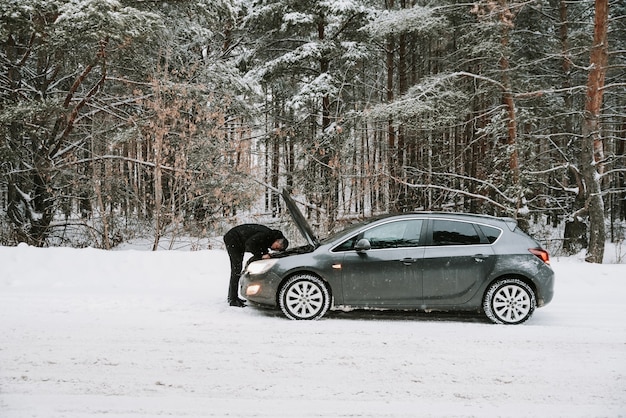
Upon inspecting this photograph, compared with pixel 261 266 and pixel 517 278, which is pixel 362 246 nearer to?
pixel 261 266

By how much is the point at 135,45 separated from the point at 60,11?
6.76 ft

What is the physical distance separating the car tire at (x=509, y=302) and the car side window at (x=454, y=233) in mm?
741

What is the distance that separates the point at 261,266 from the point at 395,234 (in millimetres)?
2127

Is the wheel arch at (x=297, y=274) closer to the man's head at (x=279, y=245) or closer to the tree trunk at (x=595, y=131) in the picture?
the man's head at (x=279, y=245)

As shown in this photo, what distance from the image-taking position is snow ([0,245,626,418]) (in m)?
3.98

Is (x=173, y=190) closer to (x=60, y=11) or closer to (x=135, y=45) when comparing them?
(x=135, y=45)

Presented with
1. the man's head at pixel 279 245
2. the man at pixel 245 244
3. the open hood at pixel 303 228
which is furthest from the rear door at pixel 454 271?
the man at pixel 245 244

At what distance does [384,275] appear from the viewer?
6.57 meters

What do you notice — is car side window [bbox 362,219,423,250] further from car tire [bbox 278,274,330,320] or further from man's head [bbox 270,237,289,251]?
man's head [bbox 270,237,289,251]

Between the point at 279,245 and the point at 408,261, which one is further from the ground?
the point at 279,245

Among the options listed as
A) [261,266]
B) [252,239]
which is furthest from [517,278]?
[252,239]

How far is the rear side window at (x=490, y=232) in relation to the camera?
21.9 ft

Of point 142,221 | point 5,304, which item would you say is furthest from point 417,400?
point 142,221

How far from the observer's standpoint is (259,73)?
58.3 ft
